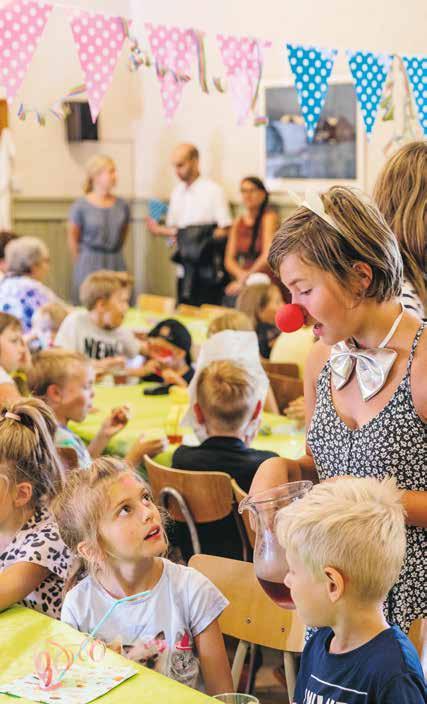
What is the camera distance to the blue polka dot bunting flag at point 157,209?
10469 millimetres

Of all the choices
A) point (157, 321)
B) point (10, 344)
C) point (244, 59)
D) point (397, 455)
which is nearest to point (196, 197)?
point (157, 321)

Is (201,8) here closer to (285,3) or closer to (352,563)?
(285,3)

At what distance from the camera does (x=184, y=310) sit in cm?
786

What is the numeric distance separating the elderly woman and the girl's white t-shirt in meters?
3.91

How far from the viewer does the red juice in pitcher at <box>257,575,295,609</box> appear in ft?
6.01

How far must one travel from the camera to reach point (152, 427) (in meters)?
4.29

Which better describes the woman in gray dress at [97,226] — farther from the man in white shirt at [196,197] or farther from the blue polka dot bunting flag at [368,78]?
the blue polka dot bunting flag at [368,78]

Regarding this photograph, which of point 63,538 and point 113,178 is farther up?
point 113,178

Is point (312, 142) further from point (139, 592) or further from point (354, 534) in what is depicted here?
point (354, 534)

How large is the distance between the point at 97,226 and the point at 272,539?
813cm

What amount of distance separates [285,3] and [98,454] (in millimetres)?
6020

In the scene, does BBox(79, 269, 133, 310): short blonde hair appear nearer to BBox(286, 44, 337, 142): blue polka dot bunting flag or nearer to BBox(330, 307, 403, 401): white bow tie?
BBox(286, 44, 337, 142): blue polka dot bunting flag

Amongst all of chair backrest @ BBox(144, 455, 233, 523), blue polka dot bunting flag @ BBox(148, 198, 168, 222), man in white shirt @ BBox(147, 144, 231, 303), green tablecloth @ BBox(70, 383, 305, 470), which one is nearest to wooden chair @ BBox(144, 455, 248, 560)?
chair backrest @ BBox(144, 455, 233, 523)

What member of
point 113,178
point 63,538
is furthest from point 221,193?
point 63,538
